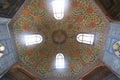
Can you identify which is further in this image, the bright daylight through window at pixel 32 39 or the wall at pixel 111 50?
the bright daylight through window at pixel 32 39

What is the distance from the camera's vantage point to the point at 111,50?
984 centimetres

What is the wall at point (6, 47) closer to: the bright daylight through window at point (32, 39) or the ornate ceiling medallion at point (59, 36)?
the bright daylight through window at point (32, 39)

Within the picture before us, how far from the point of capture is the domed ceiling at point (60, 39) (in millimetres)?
10617

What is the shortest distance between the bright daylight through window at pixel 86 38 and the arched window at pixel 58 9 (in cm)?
146

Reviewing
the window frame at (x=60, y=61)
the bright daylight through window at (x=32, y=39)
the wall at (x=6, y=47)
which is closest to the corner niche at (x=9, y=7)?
the wall at (x=6, y=47)

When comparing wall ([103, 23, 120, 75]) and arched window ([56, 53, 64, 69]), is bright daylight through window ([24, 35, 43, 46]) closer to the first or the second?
arched window ([56, 53, 64, 69])

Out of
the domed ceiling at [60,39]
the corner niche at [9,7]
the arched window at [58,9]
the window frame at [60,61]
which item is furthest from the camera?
the window frame at [60,61]

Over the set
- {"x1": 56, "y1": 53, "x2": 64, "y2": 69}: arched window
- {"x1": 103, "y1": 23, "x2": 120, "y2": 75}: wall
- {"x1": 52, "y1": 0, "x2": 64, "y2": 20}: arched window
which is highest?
{"x1": 52, "y1": 0, "x2": 64, "y2": 20}: arched window

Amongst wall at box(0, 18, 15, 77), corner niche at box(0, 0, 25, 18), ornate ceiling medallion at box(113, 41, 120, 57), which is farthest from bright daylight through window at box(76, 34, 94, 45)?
corner niche at box(0, 0, 25, 18)

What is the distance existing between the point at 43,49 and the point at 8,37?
271 cm

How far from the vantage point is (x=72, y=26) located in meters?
11.8

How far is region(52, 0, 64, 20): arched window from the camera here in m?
11.0

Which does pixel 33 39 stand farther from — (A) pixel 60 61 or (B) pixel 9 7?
(B) pixel 9 7

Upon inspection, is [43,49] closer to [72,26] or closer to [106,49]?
[72,26]
